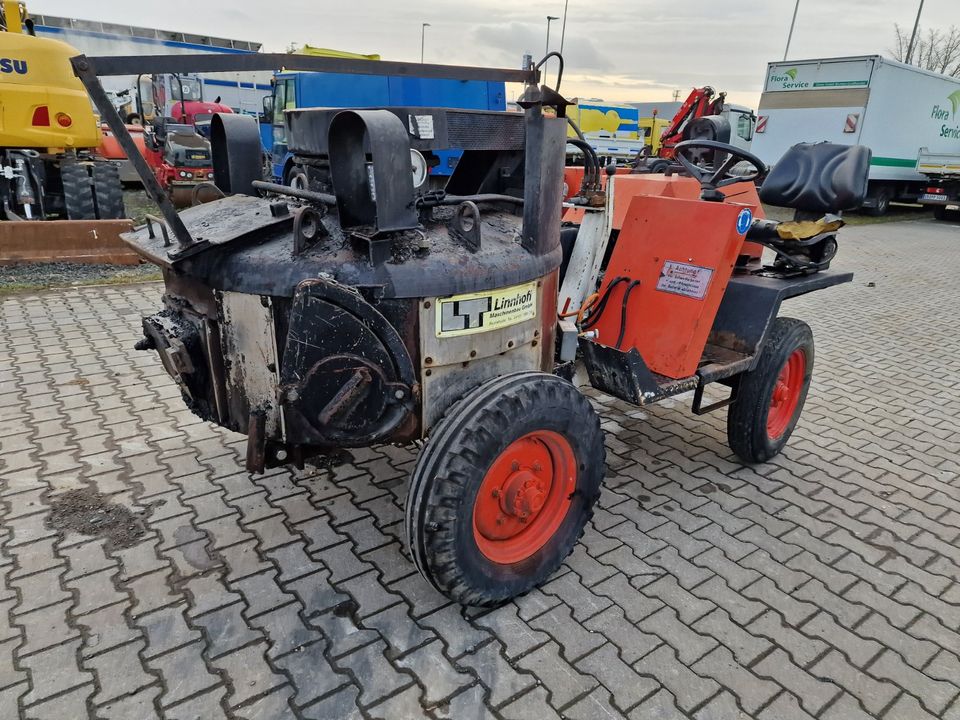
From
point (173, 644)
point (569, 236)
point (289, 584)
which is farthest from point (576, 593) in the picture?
point (569, 236)

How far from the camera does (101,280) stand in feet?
22.0

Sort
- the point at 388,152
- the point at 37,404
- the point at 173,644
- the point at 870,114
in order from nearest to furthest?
the point at 388,152 < the point at 173,644 < the point at 37,404 < the point at 870,114

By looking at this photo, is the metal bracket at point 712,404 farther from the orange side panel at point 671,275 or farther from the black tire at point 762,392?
the orange side panel at point 671,275

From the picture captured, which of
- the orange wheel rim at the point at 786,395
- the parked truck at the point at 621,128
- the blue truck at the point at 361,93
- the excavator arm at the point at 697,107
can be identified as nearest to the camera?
the orange wheel rim at the point at 786,395

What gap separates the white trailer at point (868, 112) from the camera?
14922 millimetres

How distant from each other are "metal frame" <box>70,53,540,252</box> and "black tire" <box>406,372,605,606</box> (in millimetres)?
1009

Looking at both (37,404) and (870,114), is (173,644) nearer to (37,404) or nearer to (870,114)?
(37,404)

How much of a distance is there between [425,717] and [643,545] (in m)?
1.28

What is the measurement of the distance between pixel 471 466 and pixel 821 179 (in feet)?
7.87

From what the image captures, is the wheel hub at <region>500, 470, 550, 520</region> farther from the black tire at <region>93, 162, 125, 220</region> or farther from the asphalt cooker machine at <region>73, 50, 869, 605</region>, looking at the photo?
the black tire at <region>93, 162, 125, 220</region>

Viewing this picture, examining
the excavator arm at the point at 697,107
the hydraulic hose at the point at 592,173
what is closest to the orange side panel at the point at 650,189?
the hydraulic hose at the point at 592,173

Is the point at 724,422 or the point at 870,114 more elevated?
the point at 870,114

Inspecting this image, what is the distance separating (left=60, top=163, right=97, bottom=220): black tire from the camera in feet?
25.3

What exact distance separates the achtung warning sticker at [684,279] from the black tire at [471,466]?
2.98 feet
